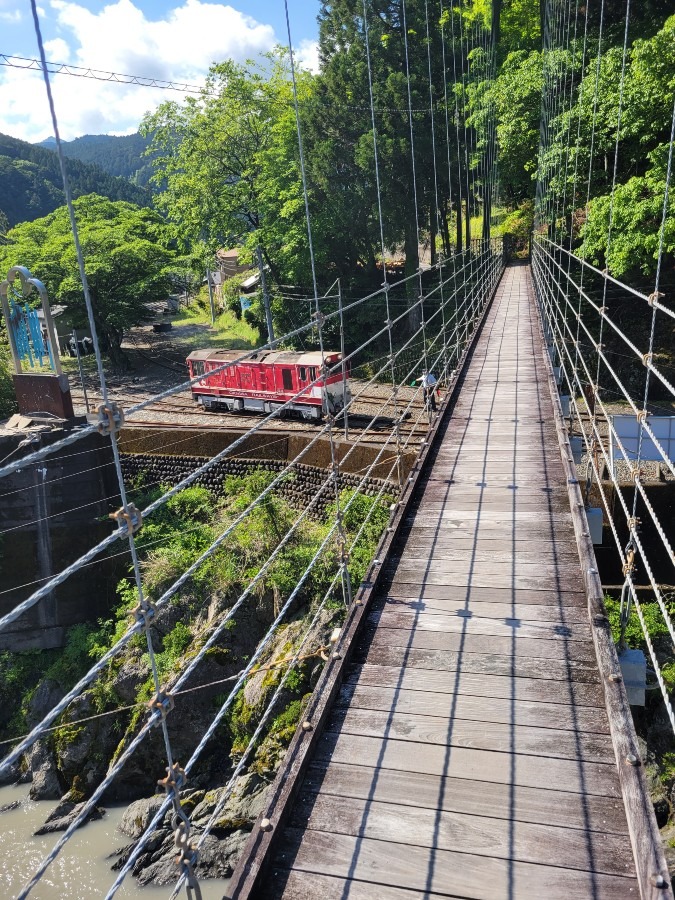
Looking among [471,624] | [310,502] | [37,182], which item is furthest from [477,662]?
[37,182]

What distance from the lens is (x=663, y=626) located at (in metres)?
8.32

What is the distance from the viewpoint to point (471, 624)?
2.78 m

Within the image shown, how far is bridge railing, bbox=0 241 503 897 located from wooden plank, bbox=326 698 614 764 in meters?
0.30

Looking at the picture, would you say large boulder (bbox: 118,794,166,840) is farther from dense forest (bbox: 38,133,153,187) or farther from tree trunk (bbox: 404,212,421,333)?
dense forest (bbox: 38,133,153,187)

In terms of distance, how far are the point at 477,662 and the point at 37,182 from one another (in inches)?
736

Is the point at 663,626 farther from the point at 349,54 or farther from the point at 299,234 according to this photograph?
the point at 349,54

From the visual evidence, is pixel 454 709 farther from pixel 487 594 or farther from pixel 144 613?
pixel 144 613

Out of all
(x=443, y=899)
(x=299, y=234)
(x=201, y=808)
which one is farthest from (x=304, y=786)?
(x=299, y=234)

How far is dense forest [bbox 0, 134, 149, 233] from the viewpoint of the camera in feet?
50.1

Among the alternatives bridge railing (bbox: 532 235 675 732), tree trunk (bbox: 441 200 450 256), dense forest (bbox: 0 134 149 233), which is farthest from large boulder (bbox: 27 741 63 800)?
tree trunk (bbox: 441 200 450 256)

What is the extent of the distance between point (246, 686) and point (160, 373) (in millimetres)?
13331

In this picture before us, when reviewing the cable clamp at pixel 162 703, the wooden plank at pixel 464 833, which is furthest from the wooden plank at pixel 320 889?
the cable clamp at pixel 162 703

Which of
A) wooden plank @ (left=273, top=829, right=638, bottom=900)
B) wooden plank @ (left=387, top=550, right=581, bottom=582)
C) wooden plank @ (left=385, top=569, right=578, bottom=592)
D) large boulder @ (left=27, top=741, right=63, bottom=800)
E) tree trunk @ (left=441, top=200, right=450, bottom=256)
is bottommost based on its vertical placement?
large boulder @ (left=27, top=741, right=63, bottom=800)

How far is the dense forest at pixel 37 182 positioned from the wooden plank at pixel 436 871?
2724mm
